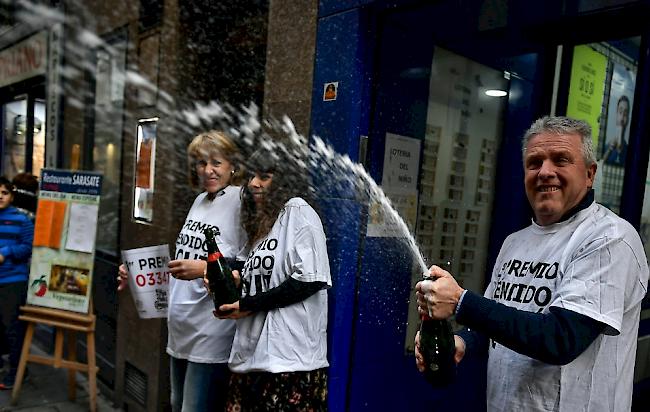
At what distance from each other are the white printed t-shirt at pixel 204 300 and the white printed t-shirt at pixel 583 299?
57.9 inches

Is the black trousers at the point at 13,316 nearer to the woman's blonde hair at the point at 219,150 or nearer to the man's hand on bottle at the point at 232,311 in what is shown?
the woman's blonde hair at the point at 219,150

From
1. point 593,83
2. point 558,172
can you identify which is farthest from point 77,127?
point 558,172

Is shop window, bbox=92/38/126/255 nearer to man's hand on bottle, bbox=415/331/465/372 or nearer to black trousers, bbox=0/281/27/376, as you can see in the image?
black trousers, bbox=0/281/27/376

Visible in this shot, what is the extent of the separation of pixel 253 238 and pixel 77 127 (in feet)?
12.8

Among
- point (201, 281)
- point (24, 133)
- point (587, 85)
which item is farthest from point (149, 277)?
point (24, 133)

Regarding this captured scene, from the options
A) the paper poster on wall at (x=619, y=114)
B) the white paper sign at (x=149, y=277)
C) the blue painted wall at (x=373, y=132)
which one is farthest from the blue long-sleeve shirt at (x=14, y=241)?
the paper poster on wall at (x=619, y=114)

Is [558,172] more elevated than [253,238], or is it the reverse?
[558,172]

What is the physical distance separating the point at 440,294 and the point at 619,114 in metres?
2.35

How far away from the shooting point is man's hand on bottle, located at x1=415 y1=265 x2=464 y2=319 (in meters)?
1.55

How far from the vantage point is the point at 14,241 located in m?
4.58

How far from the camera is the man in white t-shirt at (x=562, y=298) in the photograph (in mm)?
1470

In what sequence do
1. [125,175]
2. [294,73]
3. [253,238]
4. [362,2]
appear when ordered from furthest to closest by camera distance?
1. [125,175]
2. [294,73]
3. [362,2]
4. [253,238]

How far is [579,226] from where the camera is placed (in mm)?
1635

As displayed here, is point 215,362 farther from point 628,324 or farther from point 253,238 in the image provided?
point 628,324
